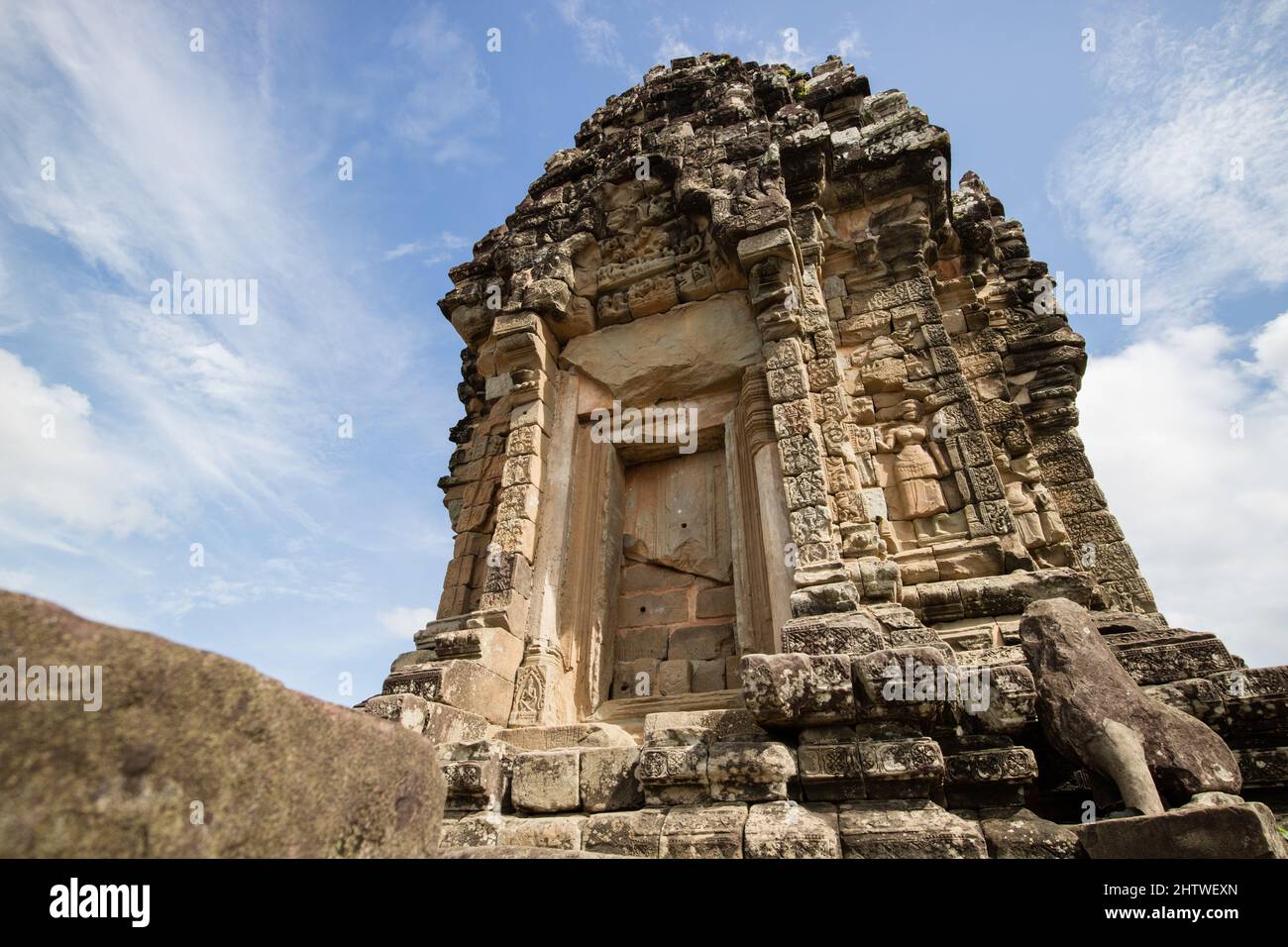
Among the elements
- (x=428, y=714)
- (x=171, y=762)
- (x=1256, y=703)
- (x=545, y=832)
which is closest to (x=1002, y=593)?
(x=1256, y=703)

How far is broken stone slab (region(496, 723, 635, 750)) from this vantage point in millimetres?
5117

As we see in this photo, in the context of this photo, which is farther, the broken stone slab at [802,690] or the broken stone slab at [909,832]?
the broken stone slab at [802,690]

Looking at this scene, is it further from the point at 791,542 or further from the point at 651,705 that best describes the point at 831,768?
the point at 651,705

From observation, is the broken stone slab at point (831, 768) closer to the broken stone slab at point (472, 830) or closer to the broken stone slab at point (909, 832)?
the broken stone slab at point (909, 832)

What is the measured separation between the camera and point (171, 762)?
4.62ft

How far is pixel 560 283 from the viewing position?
7832 mm

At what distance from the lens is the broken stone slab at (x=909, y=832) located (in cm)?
316

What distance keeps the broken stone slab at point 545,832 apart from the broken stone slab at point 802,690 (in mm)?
1309

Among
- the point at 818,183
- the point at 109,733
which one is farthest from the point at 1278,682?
the point at 818,183

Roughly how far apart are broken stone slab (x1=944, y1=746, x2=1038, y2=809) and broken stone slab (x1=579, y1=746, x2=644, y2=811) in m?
1.85

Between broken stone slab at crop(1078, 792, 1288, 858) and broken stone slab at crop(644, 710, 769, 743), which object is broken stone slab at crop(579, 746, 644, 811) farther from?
broken stone slab at crop(1078, 792, 1288, 858)

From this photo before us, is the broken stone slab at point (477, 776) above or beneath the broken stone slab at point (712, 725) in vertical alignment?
beneath

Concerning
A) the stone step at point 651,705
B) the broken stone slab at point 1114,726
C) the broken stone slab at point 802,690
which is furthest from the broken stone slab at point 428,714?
the broken stone slab at point 1114,726
